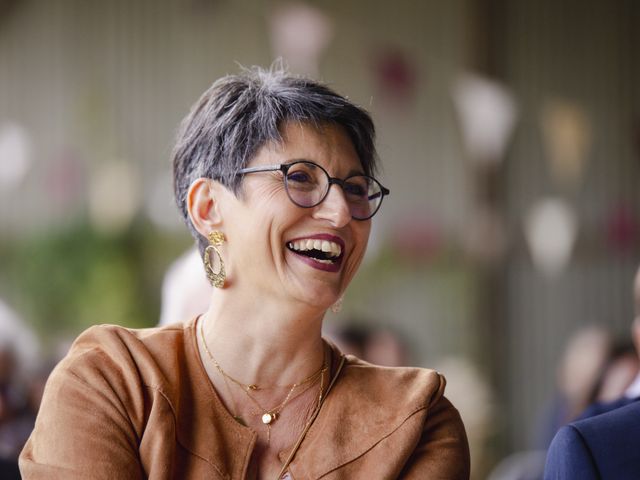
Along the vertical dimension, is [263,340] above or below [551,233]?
above

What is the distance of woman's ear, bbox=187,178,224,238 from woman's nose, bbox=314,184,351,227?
0.69 feet

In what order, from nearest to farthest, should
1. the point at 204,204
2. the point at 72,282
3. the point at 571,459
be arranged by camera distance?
the point at 571,459 → the point at 204,204 → the point at 72,282

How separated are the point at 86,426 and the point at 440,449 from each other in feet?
2.12

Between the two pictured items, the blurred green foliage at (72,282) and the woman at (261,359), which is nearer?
the woman at (261,359)

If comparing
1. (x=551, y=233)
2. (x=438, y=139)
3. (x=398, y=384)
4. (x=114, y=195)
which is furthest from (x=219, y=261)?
(x=551, y=233)

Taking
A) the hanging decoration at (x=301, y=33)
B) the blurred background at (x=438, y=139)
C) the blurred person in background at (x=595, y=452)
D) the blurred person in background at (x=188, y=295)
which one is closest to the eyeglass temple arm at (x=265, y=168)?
the blurred person in background at (x=595, y=452)

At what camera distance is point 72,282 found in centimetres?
711

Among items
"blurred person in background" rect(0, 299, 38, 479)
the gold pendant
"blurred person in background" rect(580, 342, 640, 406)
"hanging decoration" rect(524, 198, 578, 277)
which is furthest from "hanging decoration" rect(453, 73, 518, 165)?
the gold pendant

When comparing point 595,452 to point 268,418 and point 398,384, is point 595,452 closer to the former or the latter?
point 398,384

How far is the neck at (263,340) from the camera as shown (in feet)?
5.86

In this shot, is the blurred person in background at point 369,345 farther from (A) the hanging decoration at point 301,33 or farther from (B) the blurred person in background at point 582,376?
(A) the hanging decoration at point 301,33

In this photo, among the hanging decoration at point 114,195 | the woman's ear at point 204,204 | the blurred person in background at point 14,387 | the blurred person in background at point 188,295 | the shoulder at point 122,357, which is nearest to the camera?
the shoulder at point 122,357

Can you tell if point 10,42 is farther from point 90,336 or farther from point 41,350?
point 90,336

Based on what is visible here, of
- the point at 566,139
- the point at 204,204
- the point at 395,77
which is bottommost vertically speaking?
the point at 204,204
